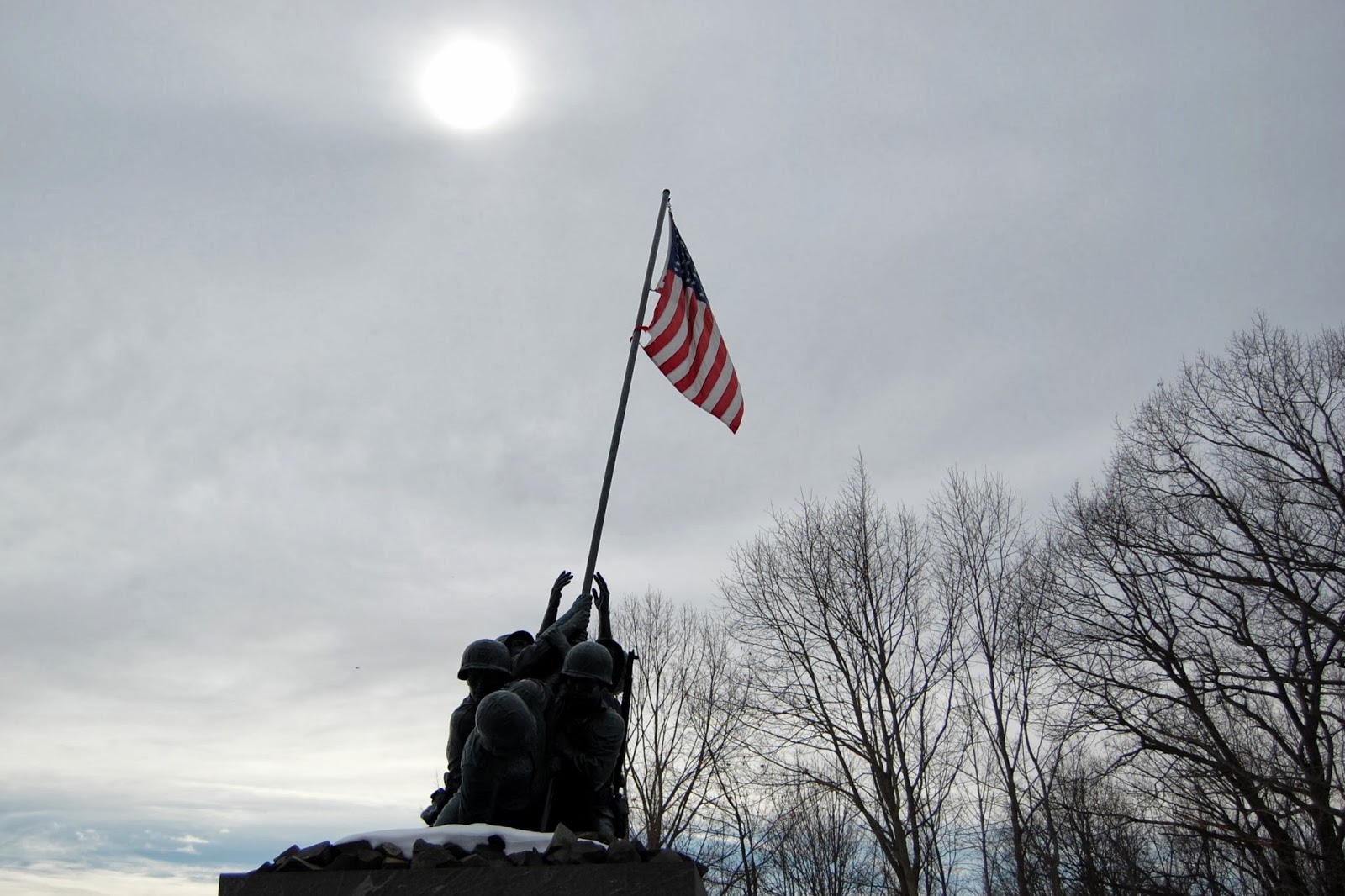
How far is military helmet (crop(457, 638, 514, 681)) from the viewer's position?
18.7ft

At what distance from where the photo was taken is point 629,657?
6.65 meters

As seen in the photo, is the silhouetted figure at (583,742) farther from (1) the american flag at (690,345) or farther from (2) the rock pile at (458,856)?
(1) the american flag at (690,345)

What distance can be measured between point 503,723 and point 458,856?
4.01ft

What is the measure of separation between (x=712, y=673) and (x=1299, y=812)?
1259cm

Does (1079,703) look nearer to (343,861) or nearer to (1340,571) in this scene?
(1340,571)

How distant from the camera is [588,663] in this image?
5.47 metres

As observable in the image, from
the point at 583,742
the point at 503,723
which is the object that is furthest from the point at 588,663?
the point at 503,723

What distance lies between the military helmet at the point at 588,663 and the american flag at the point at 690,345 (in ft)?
15.1

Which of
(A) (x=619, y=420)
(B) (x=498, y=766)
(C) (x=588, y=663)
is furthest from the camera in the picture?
(A) (x=619, y=420)

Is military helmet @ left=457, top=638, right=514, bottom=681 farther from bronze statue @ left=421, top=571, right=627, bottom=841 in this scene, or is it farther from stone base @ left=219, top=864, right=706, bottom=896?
stone base @ left=219, top=864, right=706, bottom=896

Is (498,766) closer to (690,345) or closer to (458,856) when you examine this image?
(458,856)

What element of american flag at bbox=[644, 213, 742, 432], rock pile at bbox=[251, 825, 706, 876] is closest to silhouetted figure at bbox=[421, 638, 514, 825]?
rock pile at bbox=[251, 825, 706, 876]

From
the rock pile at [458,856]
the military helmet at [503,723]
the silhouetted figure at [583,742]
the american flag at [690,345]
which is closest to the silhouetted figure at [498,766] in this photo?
the military helmet at [503,723]

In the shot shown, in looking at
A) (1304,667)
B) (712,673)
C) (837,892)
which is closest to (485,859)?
(1304,667)
